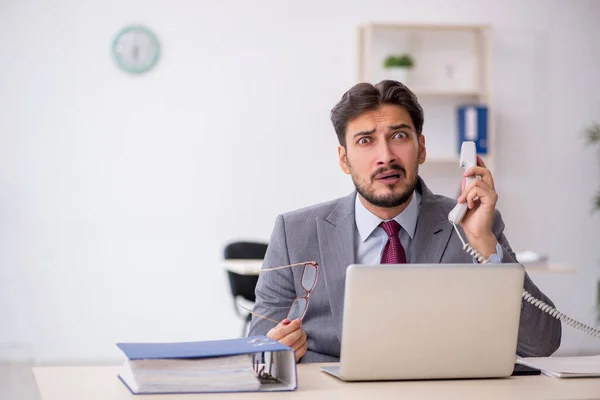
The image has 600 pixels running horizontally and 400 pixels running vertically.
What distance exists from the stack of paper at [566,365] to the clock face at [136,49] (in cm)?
425

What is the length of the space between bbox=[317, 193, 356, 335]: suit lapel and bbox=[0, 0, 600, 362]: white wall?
342 cm

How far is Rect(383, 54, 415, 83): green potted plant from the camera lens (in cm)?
553

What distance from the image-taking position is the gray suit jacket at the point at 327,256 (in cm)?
208

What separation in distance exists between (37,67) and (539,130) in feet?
12.0

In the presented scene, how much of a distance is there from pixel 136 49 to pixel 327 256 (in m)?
3.78

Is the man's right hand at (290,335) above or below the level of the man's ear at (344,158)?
below

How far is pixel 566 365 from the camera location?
1.71 metres

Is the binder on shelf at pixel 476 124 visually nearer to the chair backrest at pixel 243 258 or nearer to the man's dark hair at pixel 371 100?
the chair backrest at pixel 243 258

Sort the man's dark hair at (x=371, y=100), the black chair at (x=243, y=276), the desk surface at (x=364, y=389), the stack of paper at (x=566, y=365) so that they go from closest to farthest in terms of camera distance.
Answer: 1. the desk surface at (x=364, y=389)
2. the stack of paper at (x=566, y=365)
3. the man's dark hair at (x=371, y=100)
4. the black chair at (x=243, y=276)

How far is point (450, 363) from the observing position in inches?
59.9

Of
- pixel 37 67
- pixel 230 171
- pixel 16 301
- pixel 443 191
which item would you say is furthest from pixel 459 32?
pixel 16 301

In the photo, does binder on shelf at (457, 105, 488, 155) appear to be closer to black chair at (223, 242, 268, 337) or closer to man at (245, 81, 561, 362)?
black chair at (223, 242, 268, 337)

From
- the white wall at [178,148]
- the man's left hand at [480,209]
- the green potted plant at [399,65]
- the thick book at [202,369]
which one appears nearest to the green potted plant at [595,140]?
the white wall at [178,148]

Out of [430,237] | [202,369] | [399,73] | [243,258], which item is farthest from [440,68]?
[202,369]
